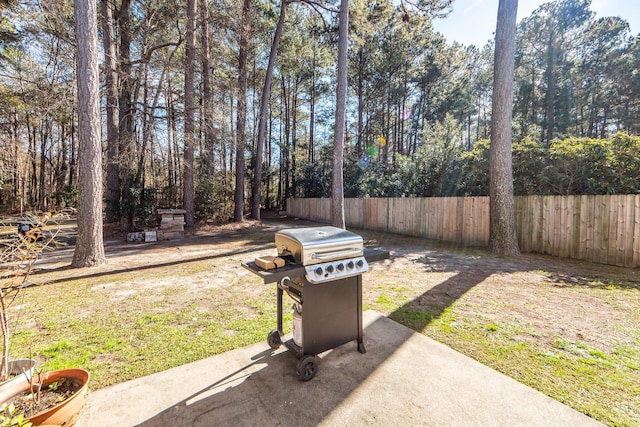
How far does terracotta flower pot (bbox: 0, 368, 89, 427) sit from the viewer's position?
1203mm

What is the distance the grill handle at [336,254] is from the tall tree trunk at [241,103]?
967 centimetres

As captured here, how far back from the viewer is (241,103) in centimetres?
1027

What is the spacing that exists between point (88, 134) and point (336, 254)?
16.9ft

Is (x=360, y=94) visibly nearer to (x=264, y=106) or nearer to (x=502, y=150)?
(x=264, y=106)

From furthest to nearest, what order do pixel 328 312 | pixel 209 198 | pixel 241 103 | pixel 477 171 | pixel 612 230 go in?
1. pixel 209 198
2. pixel 241 103
3. pixel 477 171
4. pixel 612 230
5. pixel 328 312

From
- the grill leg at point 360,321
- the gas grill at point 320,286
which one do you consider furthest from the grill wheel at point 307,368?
the grill leg at point 360,321

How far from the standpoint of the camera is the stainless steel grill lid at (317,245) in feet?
5.72

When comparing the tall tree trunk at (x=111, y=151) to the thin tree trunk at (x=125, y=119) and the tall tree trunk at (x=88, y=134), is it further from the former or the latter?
the tall tree trunk at (x=88, y=134)

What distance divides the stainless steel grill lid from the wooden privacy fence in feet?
18.2

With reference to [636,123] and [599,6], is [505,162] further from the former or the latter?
[636,123]

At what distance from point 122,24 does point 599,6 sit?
19.7m

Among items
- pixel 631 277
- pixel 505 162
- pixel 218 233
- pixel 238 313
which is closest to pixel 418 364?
pixel 238 313

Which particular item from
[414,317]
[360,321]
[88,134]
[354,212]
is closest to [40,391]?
[360,321]

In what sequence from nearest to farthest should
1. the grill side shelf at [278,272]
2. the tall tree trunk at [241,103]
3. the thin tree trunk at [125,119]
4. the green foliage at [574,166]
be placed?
the grill side shelf at [278,272], the green foliage at [574,166], the thin tree trunk at [125,119], the tall tree trunk at [241,103]
